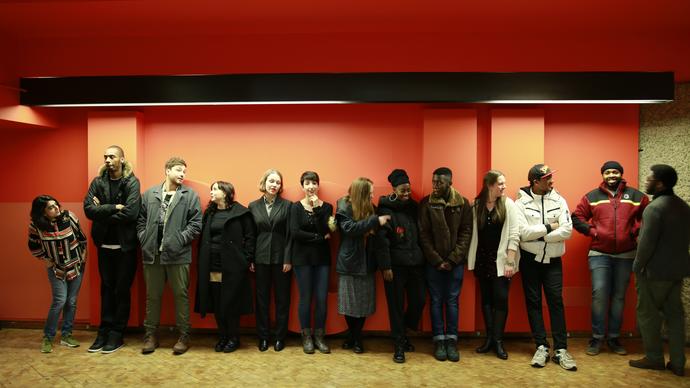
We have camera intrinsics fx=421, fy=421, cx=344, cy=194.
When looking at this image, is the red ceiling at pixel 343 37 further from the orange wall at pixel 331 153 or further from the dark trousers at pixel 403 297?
the dark trousers at pixel 403 297

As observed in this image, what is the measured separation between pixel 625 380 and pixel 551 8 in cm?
349

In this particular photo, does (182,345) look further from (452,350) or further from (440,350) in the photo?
(452,350)

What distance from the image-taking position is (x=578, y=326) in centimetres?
468

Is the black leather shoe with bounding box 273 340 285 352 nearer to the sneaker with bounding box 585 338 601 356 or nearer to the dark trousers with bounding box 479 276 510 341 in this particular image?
the dark trousers with bounding box 479 276 510 341

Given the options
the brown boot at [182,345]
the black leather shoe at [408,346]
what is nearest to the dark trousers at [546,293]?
the black leather shoe at [408,346]

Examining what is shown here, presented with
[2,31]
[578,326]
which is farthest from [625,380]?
[2,31]

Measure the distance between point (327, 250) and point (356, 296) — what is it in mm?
556

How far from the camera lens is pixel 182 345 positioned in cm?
428

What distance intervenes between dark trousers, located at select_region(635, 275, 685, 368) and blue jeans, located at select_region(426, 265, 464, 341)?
1612mm

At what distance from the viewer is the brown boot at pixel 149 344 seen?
4.23 meters

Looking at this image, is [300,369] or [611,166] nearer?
[300,369]

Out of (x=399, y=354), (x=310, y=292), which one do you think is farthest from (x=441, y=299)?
(x=310, y=292)

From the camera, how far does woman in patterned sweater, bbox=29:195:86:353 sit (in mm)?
4207

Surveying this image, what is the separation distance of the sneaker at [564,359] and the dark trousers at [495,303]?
0.51 meters
